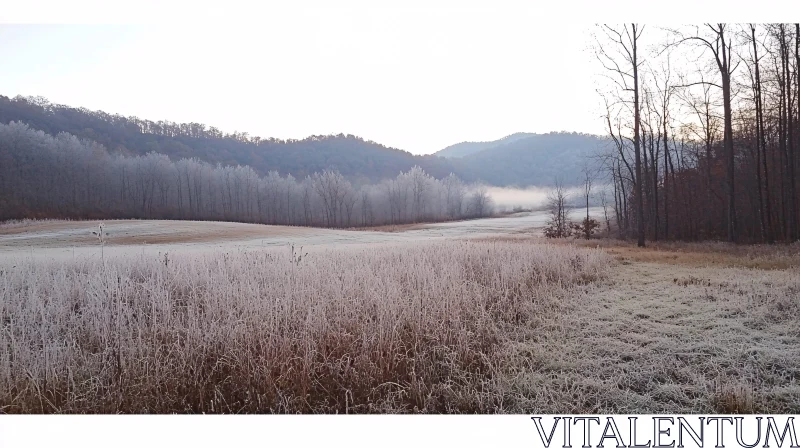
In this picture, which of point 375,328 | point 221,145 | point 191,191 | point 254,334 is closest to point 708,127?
point 375,328

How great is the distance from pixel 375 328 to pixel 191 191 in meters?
2.14

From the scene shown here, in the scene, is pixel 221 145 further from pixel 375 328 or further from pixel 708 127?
pixel 708 127

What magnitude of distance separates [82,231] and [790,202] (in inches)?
204

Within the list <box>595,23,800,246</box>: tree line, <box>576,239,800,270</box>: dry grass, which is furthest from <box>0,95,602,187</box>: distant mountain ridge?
<box>576,239,800,270</box>: dry grass

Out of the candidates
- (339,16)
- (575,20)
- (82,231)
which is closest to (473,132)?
(575,20)

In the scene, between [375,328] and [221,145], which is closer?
[375,328]

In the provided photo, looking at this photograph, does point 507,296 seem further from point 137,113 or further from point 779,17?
point 137,113

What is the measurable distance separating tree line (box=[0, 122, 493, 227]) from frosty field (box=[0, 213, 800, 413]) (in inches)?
7.8

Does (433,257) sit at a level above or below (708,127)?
below

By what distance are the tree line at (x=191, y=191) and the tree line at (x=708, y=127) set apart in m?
1.52

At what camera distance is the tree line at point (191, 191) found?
258 centimetres

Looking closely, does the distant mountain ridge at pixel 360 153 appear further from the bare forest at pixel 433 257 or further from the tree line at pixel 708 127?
the tree line at pixel 708 127

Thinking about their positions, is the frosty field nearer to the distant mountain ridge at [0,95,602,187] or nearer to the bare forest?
the bare forest

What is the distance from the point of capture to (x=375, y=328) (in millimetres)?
1934
